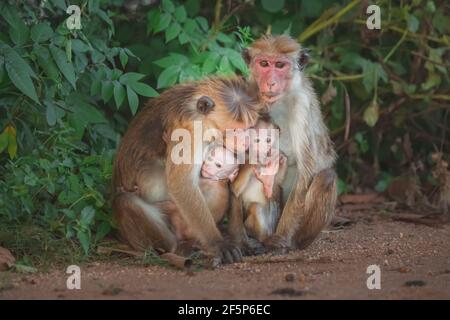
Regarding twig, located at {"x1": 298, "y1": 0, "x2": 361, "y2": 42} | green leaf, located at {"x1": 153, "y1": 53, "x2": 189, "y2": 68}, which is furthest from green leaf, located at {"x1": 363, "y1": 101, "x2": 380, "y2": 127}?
green leaf, located at {"x1": 153, "y1": 53, "x2": 189, "y2": 68}

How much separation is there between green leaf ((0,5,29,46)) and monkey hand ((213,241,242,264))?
7.07 feet

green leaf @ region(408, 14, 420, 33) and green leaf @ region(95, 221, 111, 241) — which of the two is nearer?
green leaf @ region(95, 221, 111, 241)

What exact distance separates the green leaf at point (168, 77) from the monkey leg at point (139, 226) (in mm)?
1282

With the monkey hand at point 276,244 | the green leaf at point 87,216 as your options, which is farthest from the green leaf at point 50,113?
the monkey hand at point 276,244

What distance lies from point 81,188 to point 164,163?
68cm

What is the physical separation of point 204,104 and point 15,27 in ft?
5.14

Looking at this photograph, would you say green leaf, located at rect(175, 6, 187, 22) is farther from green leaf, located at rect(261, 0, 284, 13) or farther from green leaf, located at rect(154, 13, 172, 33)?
green leaf, located at rect(261, 0, 284, 13)

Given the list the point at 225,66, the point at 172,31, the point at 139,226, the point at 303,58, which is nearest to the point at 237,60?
the point at 225,66

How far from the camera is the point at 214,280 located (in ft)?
19.1

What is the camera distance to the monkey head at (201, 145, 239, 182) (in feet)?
22.0

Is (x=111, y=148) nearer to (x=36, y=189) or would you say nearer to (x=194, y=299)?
(x=36, y=189)

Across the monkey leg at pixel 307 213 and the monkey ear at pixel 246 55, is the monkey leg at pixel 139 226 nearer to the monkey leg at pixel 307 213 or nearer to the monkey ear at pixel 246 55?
the monkey leg at pixel 307 213

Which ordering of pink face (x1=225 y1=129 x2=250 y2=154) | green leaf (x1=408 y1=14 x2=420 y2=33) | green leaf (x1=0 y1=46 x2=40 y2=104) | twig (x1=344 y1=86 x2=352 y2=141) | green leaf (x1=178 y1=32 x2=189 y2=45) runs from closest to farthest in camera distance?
green leaf (x1=0 y1=46 x2=40 y2=104), pink face (x1=225 y1=129 x2=250 y2=154), green leaf (x1=178 y1=32 x2=189 y2=45), green leaf (x1=408 y1=14 x2=420 y2=33), twig (x1=344 y1=86 x2=352 y2=141)

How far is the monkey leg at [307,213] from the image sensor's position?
6.96 metres
